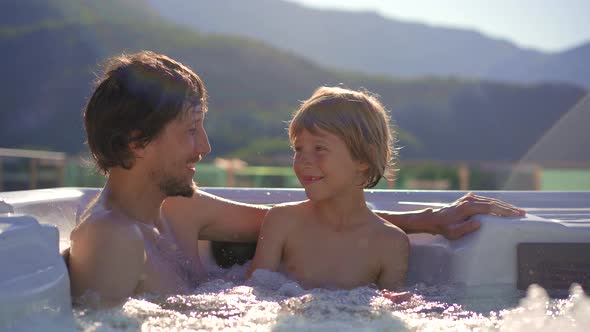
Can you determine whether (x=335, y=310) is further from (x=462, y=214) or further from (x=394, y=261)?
(x=462, y=214)

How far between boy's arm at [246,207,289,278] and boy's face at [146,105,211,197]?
0.41 m

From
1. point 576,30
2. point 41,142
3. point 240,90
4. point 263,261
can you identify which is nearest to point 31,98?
point 41,142

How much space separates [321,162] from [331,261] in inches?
12.9

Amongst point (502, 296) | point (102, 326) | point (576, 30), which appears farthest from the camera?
point (576, 30)

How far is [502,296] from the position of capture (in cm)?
210

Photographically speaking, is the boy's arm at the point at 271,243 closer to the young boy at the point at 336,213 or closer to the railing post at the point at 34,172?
the young boy at the point at 336,213

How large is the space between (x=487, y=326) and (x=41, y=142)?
99.3 feet

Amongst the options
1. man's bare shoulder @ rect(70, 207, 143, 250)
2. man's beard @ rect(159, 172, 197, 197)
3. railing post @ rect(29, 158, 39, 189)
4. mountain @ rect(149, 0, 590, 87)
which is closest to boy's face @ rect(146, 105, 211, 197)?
man's beard @ rect(159, 172, 197, 197)

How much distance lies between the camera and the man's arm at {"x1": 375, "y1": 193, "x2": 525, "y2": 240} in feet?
7.58

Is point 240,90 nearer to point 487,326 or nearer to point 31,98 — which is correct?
point 31,98

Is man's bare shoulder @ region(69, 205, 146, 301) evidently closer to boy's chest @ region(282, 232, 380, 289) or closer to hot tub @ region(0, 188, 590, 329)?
hot tub @ region(0, 188, 590, 329)

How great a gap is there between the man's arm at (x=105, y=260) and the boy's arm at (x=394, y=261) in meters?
0.90

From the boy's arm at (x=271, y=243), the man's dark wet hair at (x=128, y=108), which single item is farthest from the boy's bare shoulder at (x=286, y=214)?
the man's dark wet hair at (x=128, y=108)

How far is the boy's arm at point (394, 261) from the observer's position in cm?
231
